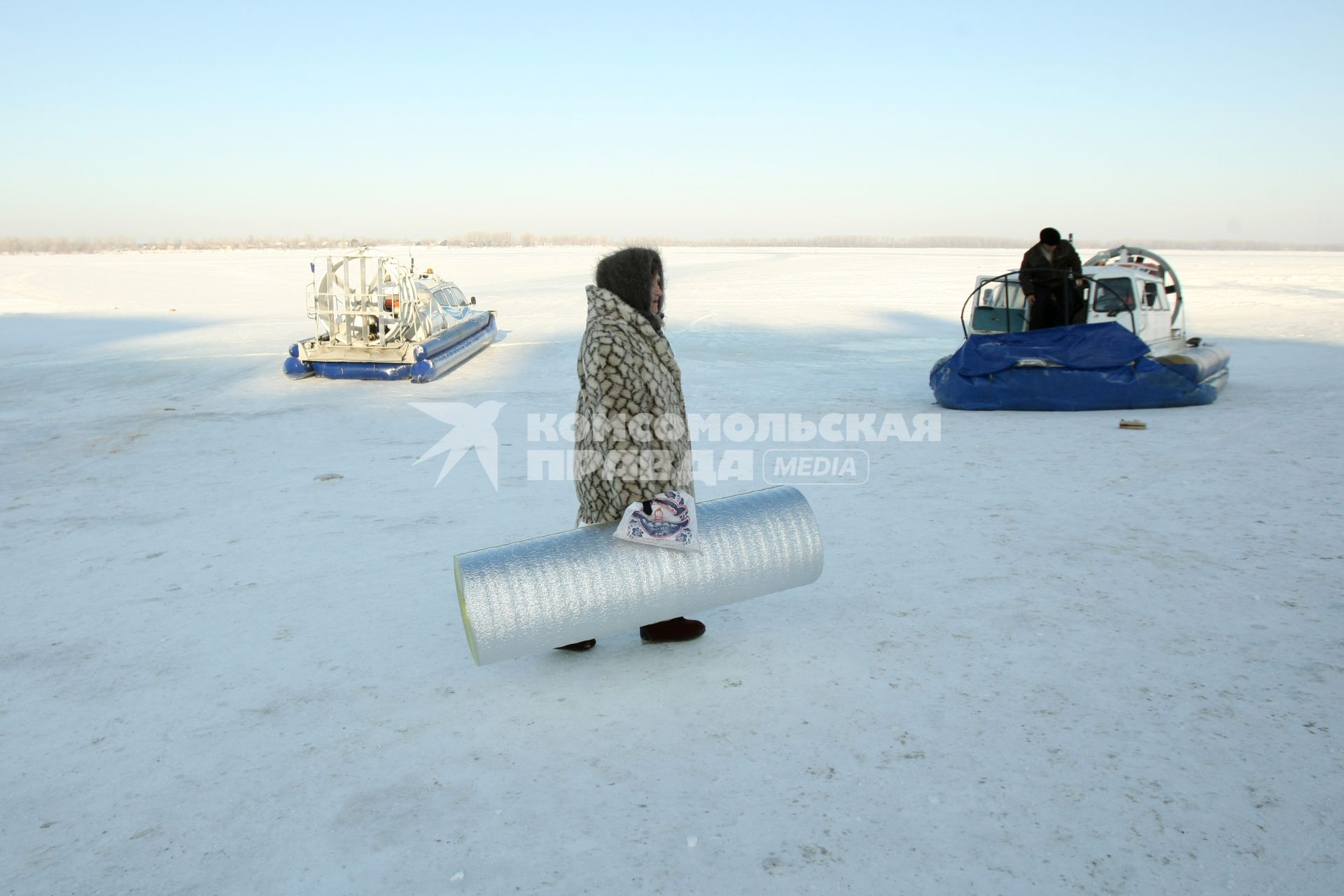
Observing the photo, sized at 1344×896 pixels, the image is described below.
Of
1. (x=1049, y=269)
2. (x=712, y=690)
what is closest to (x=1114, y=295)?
(x=1049, y=269)

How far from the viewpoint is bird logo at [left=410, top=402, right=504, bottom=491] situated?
8.32m

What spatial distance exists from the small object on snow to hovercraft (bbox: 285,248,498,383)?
972 cm

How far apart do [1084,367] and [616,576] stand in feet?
24.0

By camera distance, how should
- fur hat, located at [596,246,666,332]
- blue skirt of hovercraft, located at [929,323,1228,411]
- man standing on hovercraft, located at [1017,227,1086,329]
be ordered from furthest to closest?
1. man standing on hovercraft, located at [1017,227,1086,329]
2. blue skirt of hovercraft, located at [929,323,1228,411]
3. fur hat, located at [596,246,666,332]

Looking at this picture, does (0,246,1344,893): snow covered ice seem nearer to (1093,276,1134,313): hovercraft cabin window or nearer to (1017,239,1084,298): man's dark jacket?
(1017,239,1084,298): man's dark jacket

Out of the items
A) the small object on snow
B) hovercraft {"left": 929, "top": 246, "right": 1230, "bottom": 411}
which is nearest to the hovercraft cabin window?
hovercraft {"left": 929, "top": 246, "right": 1230, "bottom": 411}

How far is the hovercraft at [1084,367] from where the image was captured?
9.80 m

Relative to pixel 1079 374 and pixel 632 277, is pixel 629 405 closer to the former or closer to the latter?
pixel 632 277

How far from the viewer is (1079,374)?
9.79 metres

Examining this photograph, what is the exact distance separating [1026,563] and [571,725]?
9.62ft

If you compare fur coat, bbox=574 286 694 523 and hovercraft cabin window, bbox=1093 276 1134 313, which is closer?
fur coat, bbox=574 286 694 523

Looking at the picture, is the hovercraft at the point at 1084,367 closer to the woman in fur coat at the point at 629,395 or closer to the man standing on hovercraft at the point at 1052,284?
the man standing on hovercraft at the point at 1052,284

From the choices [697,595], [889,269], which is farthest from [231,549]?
[889,269]

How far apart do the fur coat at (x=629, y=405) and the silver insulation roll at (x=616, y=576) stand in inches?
9.9
